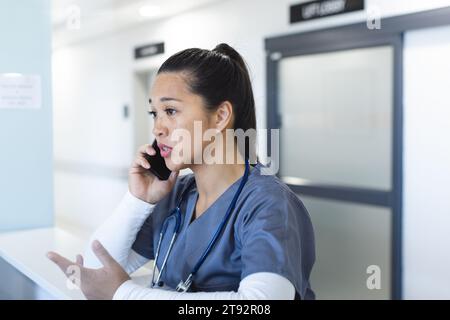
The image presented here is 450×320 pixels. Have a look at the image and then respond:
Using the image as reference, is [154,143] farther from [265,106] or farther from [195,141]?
[265,106]

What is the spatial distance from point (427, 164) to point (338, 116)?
1.67ft

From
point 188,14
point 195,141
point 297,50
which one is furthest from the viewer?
point 188,14

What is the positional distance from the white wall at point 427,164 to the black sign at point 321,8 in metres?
0.28

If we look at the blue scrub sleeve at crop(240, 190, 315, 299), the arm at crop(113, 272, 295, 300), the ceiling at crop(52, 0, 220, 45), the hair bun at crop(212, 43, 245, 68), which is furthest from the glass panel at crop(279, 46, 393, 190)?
the arm at crop(113, 272, 295, 300)

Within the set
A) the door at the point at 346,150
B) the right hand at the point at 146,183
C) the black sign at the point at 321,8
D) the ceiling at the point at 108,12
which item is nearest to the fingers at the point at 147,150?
the right hand at the point at 146,183

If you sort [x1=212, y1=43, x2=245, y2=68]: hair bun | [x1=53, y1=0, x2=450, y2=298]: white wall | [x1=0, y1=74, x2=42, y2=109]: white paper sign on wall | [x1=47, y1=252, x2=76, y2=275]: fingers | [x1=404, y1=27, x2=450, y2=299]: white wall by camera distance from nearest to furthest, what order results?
[x1=47, y1=252, x2=76, y2=275]: fingers → [x1=212, y1=43, x2=245, y2=68]: hair bun → [x1=0, y1=74, x2=42, y2=109]: white paper sign on wall → [x1=404, y1=27, x2=450, y2=299]: white wall → [x1=53, y1=0, x2=450, y2=298]: white wall

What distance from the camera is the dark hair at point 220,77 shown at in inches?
30.1

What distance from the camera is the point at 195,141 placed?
2.49 feet

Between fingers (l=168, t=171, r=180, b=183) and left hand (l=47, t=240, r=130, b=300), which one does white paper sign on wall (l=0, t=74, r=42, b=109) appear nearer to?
fingers (l=168, t=171, r=180, b=183)

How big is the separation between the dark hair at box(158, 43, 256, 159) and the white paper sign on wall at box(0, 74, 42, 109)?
22.8 inches

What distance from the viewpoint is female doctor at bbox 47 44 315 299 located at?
64cm

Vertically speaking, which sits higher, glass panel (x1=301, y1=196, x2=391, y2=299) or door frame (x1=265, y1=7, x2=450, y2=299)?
door frame (x1=265, y1=7, x2=450, y2=299)

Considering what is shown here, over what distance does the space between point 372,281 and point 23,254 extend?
1.57m
